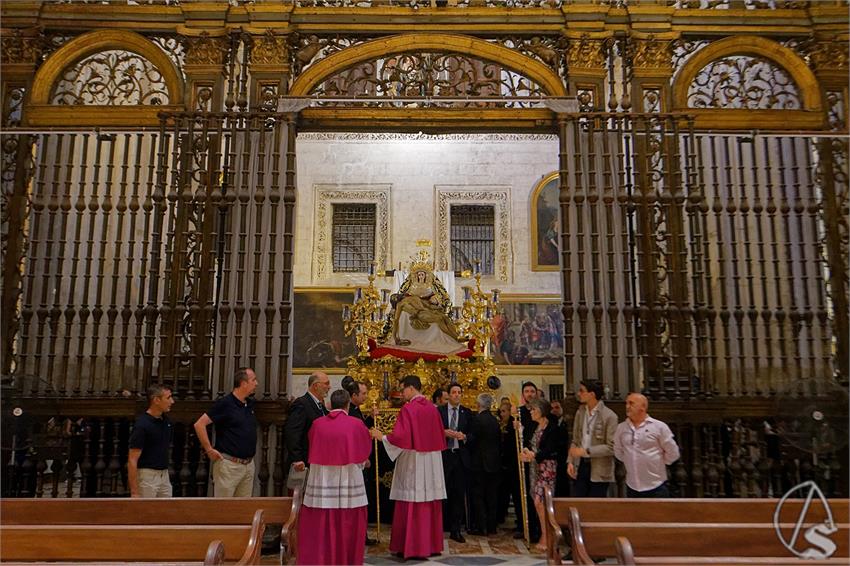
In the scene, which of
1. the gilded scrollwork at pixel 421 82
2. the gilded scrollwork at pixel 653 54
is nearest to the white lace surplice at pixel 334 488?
the gilded scrollwork at pixel 421 82

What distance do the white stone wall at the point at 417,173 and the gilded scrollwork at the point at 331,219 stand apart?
0.07 meters

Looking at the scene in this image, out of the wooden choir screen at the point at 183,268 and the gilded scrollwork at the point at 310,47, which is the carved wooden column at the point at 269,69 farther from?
the wooden choir screen at the point at 183,268

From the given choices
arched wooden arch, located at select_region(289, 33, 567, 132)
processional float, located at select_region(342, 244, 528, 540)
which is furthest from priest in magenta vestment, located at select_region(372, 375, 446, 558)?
arched wooden arch, located at select_region(289, 33, 567, 132)

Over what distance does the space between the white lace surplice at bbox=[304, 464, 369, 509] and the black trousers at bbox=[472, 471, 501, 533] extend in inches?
81.1

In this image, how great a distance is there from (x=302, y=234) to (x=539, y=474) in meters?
10.1

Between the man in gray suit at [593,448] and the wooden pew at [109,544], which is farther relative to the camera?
the man in gray suit at [593,448]

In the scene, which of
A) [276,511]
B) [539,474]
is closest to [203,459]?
[276,511]

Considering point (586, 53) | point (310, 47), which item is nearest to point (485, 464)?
point (586, 53)

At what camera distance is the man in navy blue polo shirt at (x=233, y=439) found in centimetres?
590

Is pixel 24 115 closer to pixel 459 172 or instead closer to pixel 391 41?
pixel 391 41

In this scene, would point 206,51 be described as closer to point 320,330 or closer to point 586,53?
point 586,53

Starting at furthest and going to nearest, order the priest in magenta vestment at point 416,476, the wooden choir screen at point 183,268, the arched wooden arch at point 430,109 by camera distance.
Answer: the arched wooden arch at point 430,109 → the wooden choir screen at point 183,268 → the priest in magenta vestment at point 416,476

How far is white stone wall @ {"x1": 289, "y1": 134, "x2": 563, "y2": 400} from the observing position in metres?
15.4

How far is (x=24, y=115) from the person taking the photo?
26.6 ft
